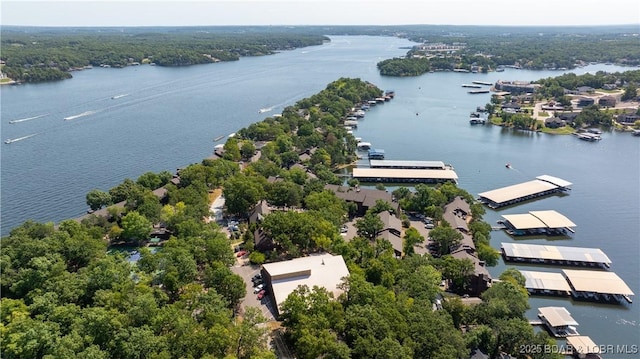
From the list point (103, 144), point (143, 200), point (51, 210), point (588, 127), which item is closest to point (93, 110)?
point (103, 144)

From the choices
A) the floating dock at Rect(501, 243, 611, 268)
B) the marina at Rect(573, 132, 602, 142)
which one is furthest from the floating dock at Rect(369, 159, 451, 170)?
the marina at Rect(573, 132, 602, 142)

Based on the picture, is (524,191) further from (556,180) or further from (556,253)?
(556,253)

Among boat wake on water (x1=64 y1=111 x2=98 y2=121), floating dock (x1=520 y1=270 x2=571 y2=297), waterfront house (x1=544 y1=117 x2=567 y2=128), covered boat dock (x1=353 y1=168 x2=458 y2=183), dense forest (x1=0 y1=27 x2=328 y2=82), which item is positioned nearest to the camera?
floating dock (x1=520 y1=270 x2=571 y2=297)

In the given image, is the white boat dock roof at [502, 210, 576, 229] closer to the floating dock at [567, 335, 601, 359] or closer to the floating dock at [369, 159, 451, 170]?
the floating dock at [369, 159, 451, 170]

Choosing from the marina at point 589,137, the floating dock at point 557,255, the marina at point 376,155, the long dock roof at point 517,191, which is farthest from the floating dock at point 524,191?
the marina at point 589,137

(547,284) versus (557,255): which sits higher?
(557,255)

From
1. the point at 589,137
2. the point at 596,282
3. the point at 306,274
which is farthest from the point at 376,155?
the point at 589,137
